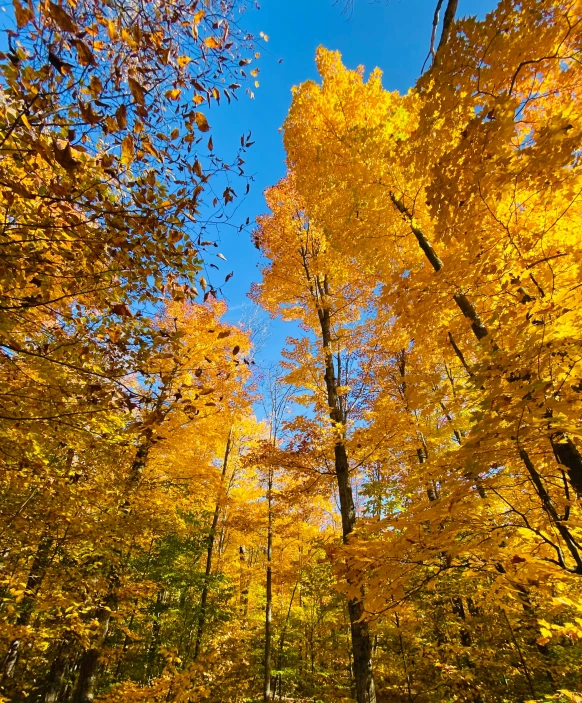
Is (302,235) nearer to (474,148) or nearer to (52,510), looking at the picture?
(474,148)

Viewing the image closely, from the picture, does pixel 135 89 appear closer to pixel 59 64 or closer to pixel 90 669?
pixel 59 64

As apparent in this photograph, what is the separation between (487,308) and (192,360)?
20.4 ft

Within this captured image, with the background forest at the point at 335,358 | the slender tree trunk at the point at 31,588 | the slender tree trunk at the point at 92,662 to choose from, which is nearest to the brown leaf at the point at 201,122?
the background forest at the point at 335,358

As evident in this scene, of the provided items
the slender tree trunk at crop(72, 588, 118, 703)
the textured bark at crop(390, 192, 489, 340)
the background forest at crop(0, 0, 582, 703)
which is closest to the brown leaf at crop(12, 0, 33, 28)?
the background forest at crop(0, 0, 582, 703)

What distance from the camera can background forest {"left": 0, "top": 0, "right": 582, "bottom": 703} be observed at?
2.29m

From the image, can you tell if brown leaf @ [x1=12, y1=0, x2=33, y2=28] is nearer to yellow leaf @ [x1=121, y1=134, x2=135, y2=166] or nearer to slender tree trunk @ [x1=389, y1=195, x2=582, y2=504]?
yellow leaf @ [x1=121, y1=134, x2=135, y2=166]

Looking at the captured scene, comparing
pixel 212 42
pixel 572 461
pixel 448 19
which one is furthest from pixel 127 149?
pixel 572 461

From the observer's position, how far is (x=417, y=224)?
4.88 metres

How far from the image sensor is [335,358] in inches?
292

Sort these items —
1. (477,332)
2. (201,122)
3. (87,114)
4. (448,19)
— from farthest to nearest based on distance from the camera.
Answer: (477,332) < (448,19) < (201,122) < (87,114)

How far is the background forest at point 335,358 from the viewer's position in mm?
2285

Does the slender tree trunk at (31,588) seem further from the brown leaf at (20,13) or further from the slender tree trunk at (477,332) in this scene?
the slender tree trunk at (477,332)

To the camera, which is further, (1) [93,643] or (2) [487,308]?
(1) [93,643]

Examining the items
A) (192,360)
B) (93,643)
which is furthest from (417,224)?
(93,643)
